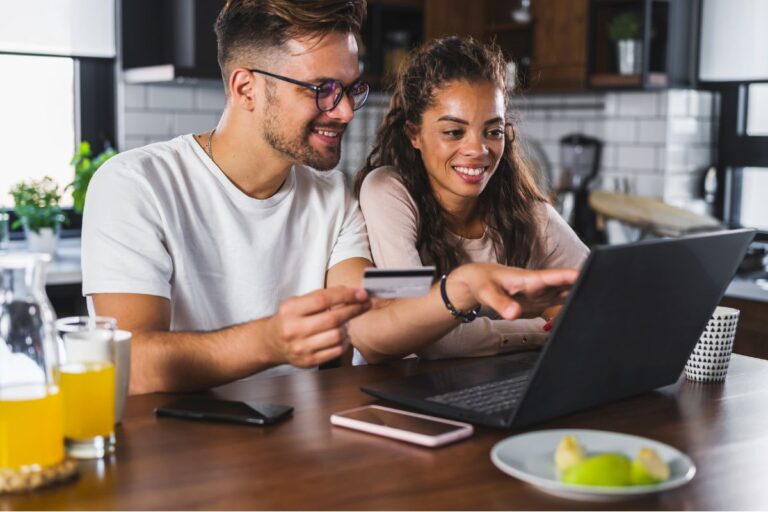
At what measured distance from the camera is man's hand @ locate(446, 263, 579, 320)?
136 centimetres

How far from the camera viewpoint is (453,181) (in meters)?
2.13

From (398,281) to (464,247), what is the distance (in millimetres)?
933

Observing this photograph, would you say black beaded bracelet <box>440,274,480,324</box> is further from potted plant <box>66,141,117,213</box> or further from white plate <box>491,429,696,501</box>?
potted plant <box>66,141,117,213</box>

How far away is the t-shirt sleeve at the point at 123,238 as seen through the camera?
67.5 inches

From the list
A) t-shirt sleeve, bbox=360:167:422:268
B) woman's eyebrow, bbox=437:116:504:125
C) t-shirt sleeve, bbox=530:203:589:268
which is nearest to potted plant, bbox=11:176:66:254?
t-shirt sleeve, bbox=360:167:422:268

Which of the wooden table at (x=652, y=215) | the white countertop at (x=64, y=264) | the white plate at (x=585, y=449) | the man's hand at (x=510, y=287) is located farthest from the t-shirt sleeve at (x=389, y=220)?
the wooden table at (x=652, y=215)

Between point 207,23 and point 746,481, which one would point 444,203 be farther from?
point 207,23

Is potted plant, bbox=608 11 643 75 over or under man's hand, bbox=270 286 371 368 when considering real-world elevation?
over

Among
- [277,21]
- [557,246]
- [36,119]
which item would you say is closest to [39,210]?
[36,119]

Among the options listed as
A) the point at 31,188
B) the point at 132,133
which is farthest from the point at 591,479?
the point at 132,133

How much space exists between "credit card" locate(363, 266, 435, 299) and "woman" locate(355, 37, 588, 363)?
705 millimetres

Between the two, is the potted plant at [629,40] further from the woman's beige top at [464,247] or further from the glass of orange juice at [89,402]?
the glass of orange juice at [89,402]

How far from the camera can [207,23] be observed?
357cm

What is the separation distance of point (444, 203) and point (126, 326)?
0.83m
